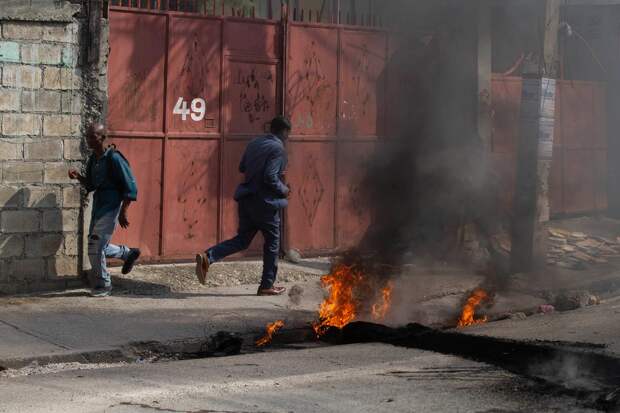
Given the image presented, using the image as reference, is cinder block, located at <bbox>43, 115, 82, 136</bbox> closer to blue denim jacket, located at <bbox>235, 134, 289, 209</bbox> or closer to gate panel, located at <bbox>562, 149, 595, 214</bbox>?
blue denim jacket, located at <bbox>235, 134, 289, 209</bbox>

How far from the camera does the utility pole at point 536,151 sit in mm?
10883

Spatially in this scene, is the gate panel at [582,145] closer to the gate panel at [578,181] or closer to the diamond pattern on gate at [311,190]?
the gate panel at [578,181]

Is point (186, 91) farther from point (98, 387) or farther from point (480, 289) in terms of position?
point (98, 387)

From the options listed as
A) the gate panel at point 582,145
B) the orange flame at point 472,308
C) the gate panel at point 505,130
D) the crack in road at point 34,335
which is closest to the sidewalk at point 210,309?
the crack in road at point 34,335

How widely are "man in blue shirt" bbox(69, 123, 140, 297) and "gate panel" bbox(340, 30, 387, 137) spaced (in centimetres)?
330

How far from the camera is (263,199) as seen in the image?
9586 mm

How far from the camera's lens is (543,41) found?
1095 centimetres

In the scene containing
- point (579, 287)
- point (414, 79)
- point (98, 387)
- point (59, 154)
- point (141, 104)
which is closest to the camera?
point (98, 387)

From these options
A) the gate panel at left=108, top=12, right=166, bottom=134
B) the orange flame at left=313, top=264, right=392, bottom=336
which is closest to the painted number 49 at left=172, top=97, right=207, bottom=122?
the gate panel at left=108, top=12, right=166, bottom=134

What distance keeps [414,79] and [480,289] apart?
10.9 feet

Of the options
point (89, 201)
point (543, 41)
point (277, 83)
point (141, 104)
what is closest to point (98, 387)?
point (89, 201)

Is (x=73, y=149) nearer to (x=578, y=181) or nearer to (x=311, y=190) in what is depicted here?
(x=311, y=190)

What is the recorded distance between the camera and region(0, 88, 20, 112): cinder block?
8961 millimetres

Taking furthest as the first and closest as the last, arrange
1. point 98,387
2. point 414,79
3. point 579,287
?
1. point 414,79
2. point 579,287
3. point 98,387
